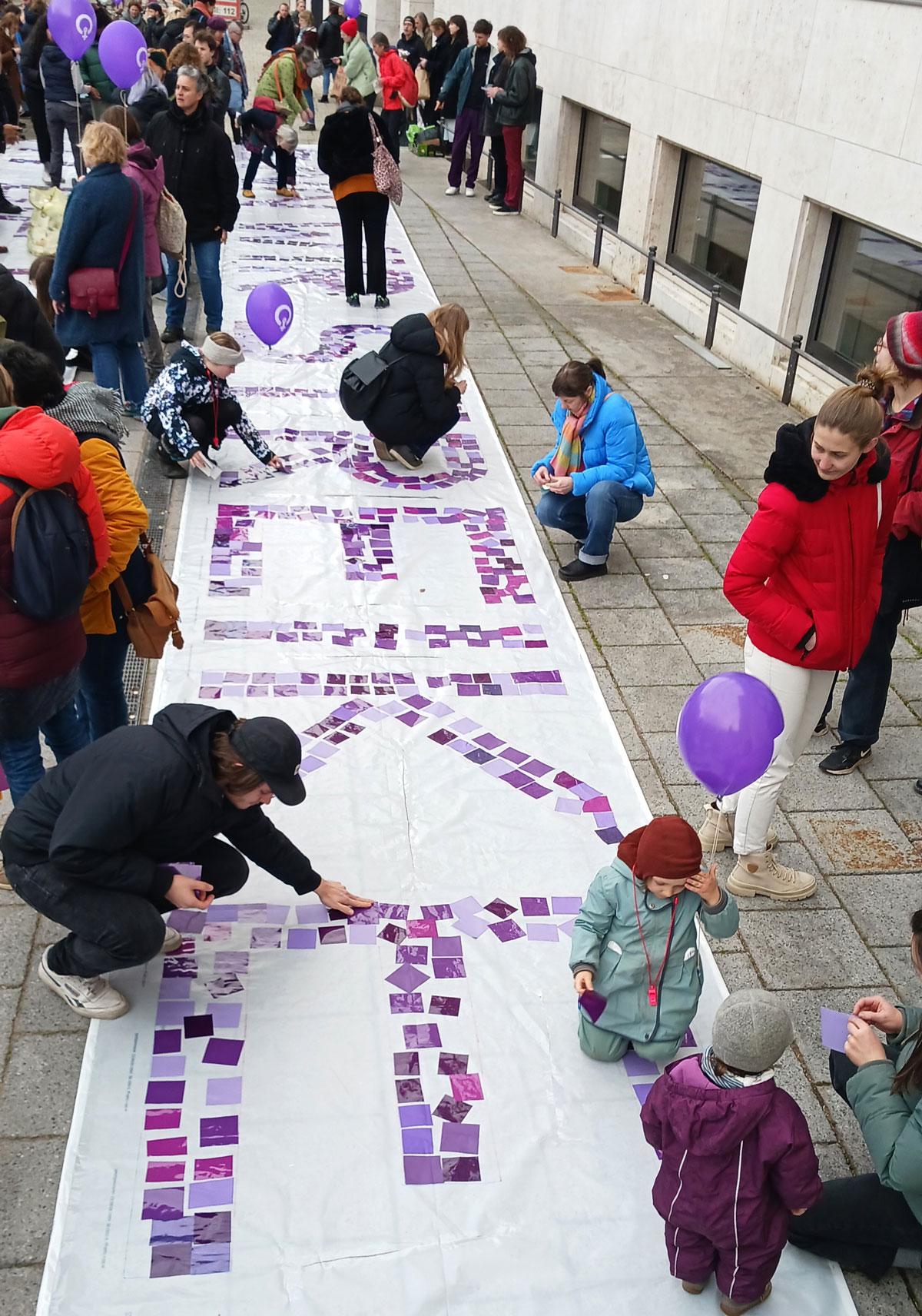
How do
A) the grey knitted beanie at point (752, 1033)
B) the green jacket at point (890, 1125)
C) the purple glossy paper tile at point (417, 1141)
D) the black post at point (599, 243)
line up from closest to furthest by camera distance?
1. the grey knitted beanie at point (752, 1033)
2. the green jacket at point (890, 1125)
3. the purple glossy paper tile at point (417, 1141)
4. the black post at point (599, 243)

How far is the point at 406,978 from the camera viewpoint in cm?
383

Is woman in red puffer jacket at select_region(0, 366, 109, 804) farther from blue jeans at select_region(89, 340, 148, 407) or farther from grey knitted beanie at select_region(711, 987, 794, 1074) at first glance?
blue jeans at select_region(89, 340, 148, 407)

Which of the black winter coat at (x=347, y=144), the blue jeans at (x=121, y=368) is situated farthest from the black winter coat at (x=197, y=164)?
the blue jeans at (x=121, y=368)

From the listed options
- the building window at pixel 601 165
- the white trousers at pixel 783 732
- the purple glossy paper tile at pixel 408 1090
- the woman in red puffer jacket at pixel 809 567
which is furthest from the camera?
the building window at pixel 601 165

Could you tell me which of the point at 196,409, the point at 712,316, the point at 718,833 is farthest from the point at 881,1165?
the point at 712,316

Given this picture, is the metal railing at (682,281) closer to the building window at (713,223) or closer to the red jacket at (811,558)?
the building window at (713,223)

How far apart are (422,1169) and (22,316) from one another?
14.2ft

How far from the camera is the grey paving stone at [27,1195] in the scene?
2.99 metres

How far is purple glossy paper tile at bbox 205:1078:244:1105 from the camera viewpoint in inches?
133

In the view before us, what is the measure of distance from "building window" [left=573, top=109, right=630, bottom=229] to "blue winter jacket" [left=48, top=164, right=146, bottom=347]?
788 centimetres

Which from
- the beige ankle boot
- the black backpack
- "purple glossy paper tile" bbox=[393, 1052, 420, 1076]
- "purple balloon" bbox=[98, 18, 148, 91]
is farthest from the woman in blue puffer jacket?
"purple balloon" bbox=[98, 18, 148, 91]

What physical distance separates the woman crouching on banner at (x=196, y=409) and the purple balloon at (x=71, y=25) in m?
5.54

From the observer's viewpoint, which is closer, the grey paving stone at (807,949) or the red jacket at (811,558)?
the red jacket at (811,558)

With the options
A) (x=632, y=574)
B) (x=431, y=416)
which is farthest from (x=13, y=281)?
(x=632, y=574)
